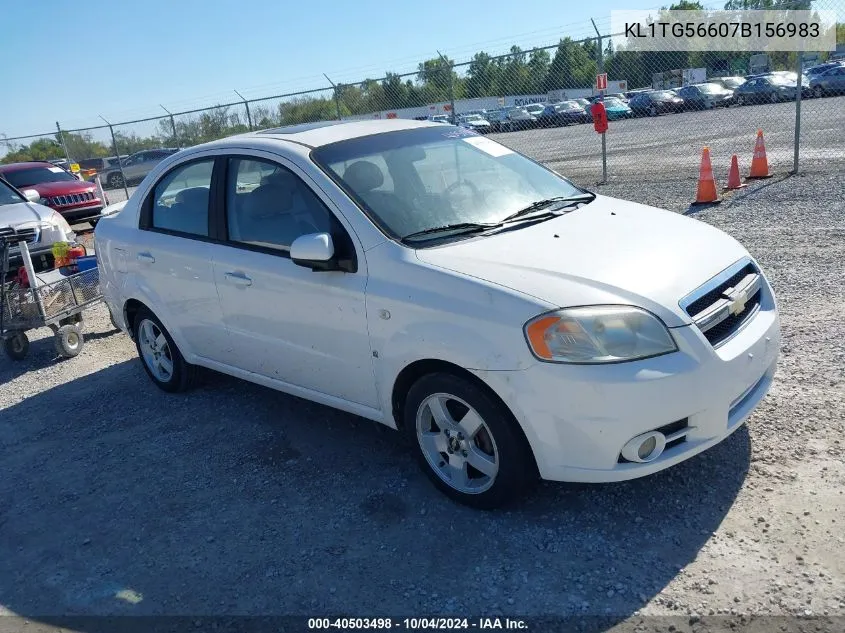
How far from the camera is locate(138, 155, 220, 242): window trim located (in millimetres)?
4692

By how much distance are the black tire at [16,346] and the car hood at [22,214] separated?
8.26 feet

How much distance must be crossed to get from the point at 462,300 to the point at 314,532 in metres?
1.33

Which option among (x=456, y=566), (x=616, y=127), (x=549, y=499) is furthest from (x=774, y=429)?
(x=616, y=127)

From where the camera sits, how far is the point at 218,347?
15.9ft

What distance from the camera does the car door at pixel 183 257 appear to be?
475 cm

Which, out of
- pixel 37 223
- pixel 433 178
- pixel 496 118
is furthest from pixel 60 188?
pixel 496 118

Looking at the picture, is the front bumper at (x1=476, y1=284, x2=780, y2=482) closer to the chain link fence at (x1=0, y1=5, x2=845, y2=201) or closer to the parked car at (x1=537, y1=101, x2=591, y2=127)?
the chain link fence at (x1=0, y1=5, x2=845, y2=201)

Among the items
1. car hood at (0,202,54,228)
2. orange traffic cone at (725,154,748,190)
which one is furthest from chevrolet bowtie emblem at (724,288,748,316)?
car hood at (0,202,54,228)

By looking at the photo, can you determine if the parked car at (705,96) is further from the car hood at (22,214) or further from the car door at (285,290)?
the car door at (285,290)

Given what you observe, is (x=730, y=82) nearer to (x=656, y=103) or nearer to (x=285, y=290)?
(x=656, y=103)

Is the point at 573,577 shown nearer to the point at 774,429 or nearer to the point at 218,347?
the point at 774,429

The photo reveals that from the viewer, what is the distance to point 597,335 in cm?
307

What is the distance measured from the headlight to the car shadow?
0.83 m

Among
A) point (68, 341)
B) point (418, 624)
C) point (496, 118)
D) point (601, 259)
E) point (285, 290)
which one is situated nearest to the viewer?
point (418, 624)
